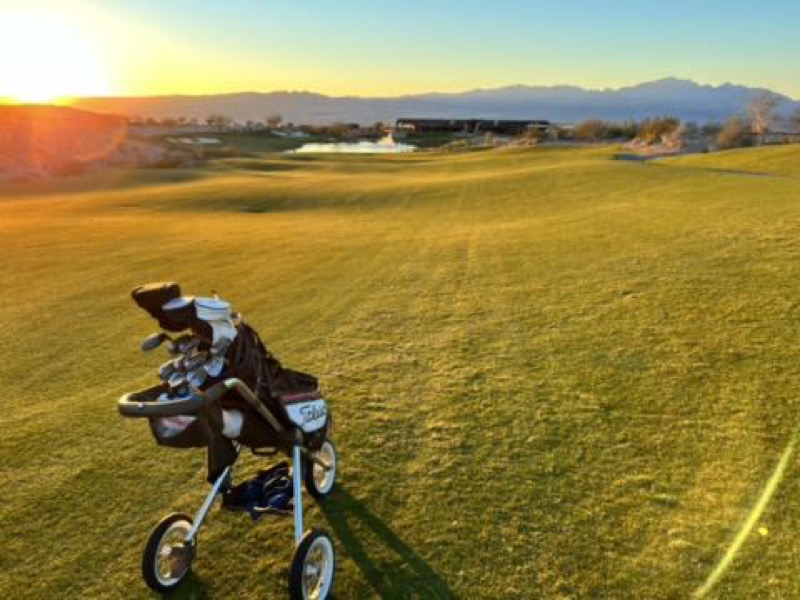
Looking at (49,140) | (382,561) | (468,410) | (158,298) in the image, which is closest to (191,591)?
(382,561)

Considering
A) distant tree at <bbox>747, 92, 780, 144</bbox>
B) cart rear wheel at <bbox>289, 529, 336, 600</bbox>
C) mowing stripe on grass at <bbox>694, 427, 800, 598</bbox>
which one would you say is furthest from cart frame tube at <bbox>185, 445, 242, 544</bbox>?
distant tree at <bbox>747, 92, 780, 144</bbox>

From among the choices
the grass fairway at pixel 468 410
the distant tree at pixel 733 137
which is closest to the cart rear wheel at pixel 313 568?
the grass fairway at pixel 468 410

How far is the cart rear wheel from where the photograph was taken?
4.32 meters

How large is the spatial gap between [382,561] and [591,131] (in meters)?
112

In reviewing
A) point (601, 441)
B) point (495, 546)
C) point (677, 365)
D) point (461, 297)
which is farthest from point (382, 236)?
point (495, 546)

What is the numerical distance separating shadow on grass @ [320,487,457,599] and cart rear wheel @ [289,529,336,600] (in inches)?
16.7

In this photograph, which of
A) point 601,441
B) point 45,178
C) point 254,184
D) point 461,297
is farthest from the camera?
point 45,178

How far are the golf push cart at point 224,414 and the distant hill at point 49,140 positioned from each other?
47409mm

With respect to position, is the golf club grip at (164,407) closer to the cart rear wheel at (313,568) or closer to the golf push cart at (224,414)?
the golf push cart at (224,414)

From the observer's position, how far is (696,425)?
278 inches

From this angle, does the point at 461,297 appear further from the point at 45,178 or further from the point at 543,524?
the point at 45,178

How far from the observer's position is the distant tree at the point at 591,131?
4153 inches

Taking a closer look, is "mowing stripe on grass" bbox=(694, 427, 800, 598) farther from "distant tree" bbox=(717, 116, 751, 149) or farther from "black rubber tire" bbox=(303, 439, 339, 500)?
"distant tree" bbox=(717, 116, 751, 149)

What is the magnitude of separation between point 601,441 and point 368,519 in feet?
9.22
